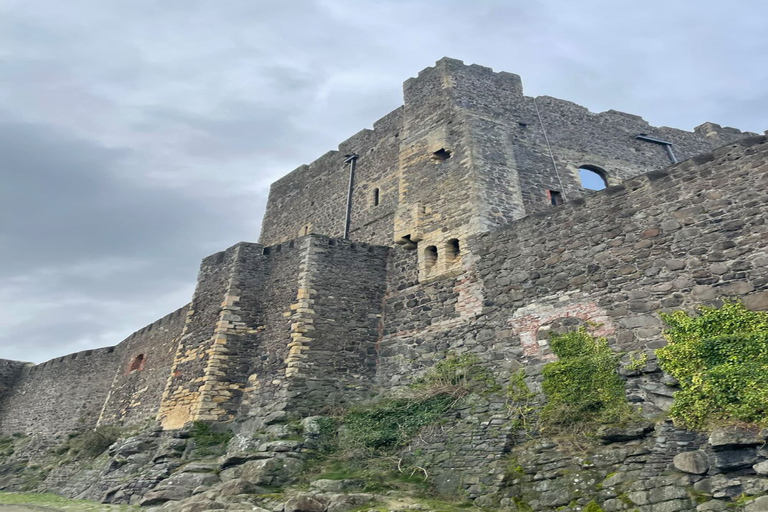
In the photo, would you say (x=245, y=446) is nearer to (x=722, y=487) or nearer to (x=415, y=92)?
(x=722, y=487)

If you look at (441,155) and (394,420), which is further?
(441,155)

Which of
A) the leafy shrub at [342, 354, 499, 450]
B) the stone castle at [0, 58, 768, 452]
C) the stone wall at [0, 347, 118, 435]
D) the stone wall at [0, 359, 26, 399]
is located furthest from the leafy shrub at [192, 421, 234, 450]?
the stone wall at [0, 359, 26, 399]

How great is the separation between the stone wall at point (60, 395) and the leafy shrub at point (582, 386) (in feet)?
68.6

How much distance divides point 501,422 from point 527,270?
11.6ft

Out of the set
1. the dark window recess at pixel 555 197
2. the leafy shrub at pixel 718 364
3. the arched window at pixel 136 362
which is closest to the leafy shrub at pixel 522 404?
the leafy shrub at pixel 718 364

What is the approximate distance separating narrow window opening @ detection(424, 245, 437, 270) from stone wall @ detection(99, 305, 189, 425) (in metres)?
10.4

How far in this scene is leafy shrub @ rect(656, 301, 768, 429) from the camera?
6.85m

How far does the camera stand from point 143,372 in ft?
68.1

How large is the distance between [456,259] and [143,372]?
46.8ft

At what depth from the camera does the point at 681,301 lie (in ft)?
28.9

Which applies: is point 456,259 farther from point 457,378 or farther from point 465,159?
point 457,378

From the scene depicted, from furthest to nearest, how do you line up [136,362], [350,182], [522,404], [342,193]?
[136,362]
[342,193]
[350,182]
[522,404]

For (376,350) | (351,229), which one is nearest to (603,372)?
(376,350)

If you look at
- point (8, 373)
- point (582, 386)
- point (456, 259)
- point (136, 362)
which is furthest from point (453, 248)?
point (8, 373)
